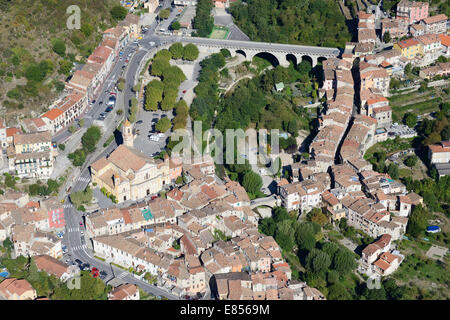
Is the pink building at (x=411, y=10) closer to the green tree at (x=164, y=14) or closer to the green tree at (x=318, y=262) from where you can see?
the green tree at (x=164, y=14)

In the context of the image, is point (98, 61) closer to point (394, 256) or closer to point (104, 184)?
point (104, 184)

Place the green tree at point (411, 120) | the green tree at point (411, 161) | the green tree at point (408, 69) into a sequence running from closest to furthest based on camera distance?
the green tree at point (411, 161), the green tree at point (411, 120), the green tree at point (408, 69)

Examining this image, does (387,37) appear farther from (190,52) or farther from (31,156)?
(31,156)

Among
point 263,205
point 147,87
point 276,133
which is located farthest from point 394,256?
point 147,87

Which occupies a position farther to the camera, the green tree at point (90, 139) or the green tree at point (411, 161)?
the green tree at point (90, 139)

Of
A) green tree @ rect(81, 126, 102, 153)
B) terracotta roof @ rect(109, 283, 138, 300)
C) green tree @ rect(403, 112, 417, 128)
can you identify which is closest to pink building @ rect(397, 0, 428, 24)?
green tree @ rect(403, 112, 417, 128)

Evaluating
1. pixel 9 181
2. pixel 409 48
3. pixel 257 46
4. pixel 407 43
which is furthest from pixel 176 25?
pixel 9 181

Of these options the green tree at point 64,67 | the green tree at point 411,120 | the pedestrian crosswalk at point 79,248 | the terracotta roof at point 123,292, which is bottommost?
the terracotta roof at point 123,292

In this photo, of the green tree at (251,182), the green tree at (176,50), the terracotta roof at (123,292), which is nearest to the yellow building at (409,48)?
the green tree at (176,50)
